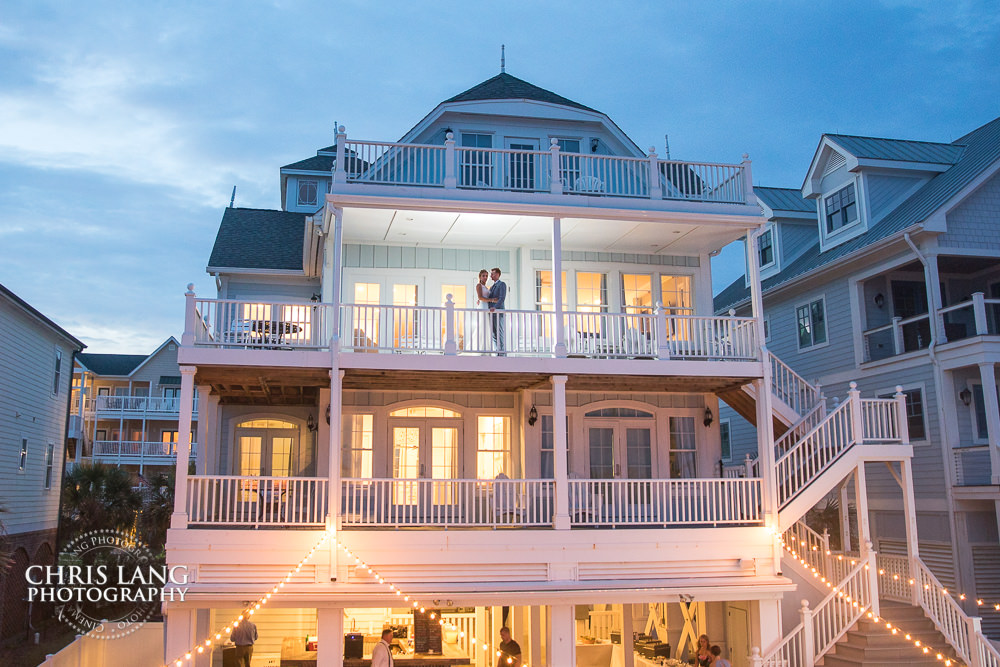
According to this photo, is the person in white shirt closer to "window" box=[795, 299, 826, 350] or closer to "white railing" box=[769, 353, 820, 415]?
"white railing" box=[769, 353, 820, 415]

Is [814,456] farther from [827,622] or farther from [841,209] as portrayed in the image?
[841,209]

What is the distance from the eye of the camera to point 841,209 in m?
23.5

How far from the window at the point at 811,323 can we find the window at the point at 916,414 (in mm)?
3465

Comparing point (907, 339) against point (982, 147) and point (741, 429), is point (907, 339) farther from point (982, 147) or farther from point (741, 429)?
point (741, 429)

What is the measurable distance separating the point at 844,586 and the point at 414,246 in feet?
34.8

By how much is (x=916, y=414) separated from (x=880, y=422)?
390 cm

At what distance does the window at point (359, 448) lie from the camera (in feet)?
57.9

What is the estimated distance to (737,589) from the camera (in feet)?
50.2

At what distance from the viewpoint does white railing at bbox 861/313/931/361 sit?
67.7 ft

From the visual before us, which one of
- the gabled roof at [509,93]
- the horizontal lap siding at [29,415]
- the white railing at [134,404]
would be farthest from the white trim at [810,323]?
the white railing at [134,404]

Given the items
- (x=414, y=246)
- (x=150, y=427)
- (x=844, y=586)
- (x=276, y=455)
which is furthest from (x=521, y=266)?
(x=150, y=427)

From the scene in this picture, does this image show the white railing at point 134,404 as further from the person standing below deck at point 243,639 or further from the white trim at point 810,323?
the white trim at point 810,323

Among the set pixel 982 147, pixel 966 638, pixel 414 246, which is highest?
pixel 982 147

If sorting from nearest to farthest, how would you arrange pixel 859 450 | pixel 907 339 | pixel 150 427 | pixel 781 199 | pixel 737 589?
pixel 737 589 < pixel 859 450 < pixel 907 339 < pixel 781 199 < pixel 150 427
